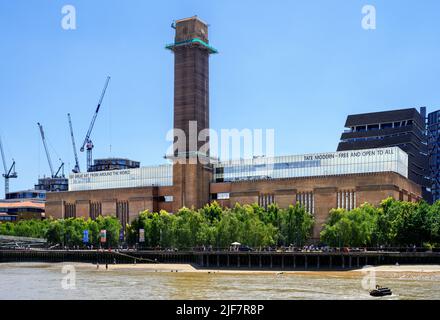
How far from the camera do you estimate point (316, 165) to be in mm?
175750

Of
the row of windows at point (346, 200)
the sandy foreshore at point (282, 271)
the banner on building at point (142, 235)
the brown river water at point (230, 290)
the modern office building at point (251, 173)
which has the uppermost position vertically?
the modern office building at point (251, 173)

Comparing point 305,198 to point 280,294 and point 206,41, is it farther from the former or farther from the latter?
point 280,294

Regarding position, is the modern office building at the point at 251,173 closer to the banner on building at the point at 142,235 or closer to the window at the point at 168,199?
the window at the point at 168,199

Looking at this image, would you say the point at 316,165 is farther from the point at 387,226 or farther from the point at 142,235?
the point at 142,235

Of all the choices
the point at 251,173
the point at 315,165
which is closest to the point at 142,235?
the point at 251,173

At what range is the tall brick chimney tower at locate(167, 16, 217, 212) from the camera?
186 m

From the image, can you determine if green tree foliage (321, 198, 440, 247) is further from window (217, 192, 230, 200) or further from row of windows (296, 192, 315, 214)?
window (217, 192, 230, 200)

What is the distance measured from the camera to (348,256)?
396 feet

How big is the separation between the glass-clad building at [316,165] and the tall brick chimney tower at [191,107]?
27.4ft

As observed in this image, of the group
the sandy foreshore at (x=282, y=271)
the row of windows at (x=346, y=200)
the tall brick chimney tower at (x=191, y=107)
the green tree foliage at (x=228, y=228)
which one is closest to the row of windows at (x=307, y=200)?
the row of windows at (x=346, y=200)

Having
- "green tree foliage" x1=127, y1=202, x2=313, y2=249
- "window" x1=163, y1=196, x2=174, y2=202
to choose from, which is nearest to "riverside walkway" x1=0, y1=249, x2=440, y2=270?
"green tree foliage" x1=127, y1=202, x2=313, y2=249

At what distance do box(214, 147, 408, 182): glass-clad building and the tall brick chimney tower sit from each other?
328 inches

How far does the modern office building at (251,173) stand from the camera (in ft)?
544
